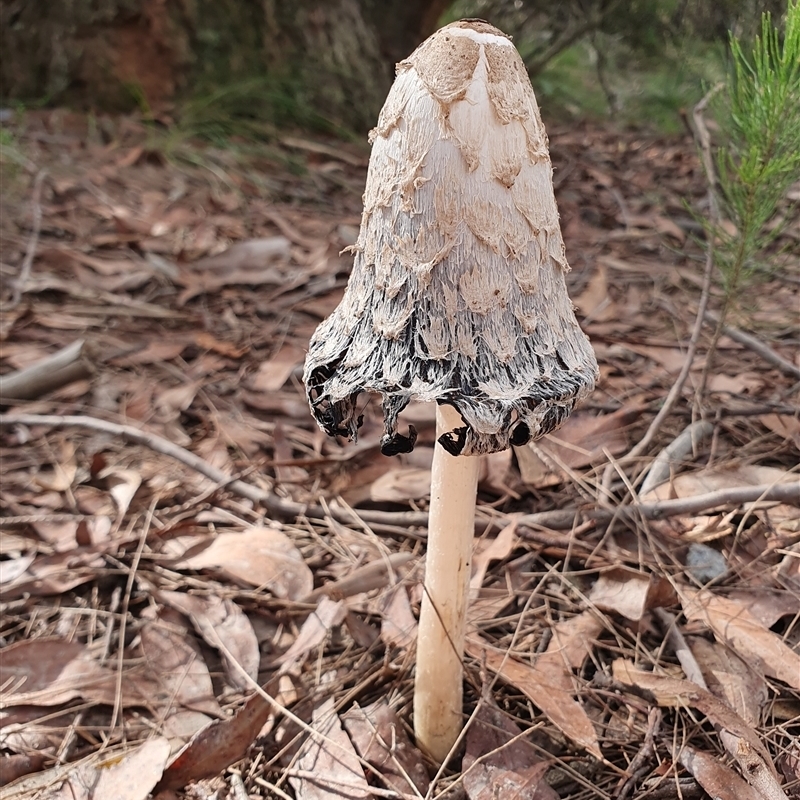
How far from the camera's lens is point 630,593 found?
1963 mm

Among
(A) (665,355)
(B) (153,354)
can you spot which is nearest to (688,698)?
(A) (665,355)

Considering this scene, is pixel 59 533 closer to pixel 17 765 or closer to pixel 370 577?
pixel 17 765

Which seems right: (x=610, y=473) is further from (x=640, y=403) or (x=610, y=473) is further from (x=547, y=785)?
(x=547, y=785)

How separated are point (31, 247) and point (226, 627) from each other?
7.94 ft

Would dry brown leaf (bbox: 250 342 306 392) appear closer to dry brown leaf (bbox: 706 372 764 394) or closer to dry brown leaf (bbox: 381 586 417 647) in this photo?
dry brown leaf (bbox: 381 586 417 647)

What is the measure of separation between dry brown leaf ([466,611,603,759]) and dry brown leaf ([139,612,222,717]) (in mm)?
690

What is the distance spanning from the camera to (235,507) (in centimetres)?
243

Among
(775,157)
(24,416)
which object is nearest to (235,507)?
(24,416)

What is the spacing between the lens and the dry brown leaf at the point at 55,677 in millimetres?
1795

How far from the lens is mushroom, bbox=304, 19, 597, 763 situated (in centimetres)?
124

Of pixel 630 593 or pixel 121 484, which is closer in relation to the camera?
pixel 630 593

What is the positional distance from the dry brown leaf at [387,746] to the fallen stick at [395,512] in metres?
0.65

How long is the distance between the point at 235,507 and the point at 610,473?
48.9 inches

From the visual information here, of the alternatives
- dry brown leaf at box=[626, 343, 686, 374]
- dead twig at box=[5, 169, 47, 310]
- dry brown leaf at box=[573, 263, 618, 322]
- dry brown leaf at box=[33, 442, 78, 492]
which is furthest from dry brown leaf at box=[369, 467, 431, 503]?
dead twig at box=[5, 169, 47, 310]
